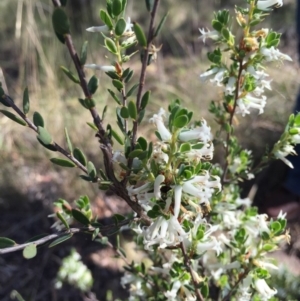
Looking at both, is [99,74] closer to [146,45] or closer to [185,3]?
[185,3]

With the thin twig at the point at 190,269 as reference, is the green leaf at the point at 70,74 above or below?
above

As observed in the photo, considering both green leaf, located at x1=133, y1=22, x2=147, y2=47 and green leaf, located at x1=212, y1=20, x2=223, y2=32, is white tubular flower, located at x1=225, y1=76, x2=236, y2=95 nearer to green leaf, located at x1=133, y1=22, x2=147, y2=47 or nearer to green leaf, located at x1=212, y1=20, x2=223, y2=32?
green leaf, located at x1=212, y1=20, x2=223, y2=32

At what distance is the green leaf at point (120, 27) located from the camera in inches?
22.9

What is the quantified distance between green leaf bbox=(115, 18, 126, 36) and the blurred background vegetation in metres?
1.10

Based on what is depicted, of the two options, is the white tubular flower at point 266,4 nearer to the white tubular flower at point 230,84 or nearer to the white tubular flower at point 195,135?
the white tubular flower at point 230,84

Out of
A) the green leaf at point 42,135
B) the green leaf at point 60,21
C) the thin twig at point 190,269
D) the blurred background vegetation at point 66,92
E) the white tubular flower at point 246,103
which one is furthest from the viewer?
the blurred background vegetation at point 66,92

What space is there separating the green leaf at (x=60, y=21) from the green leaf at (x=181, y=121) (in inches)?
5.9

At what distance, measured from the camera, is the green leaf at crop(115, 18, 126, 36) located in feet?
1.91

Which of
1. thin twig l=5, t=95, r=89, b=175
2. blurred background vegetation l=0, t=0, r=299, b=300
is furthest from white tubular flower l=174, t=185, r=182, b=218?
blurred background vegetation l=0, t=0, r=299, b=300

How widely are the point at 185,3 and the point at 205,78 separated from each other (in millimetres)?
3498

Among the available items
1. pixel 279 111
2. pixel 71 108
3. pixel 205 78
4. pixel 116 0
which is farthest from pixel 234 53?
pixel 71 108

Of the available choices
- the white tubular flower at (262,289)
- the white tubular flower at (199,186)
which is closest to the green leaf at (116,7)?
the white tubular flower at (199,186)

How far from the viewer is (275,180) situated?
220 centimetres

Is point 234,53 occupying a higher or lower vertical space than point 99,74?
higher
